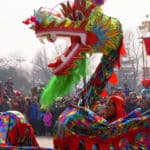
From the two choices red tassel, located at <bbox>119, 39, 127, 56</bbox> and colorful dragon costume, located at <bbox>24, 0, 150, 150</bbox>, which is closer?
colorful dragon costume, located at <bbox>24, 0, 150, 150</bbox>

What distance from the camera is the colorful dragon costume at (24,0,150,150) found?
430cm

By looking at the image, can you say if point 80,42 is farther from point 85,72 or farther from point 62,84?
point 62,84

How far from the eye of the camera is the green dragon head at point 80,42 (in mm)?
4332

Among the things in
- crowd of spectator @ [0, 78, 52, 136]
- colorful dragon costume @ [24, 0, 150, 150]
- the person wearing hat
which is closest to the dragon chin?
colorful dragon costume @ [24, 0, 150, 150]

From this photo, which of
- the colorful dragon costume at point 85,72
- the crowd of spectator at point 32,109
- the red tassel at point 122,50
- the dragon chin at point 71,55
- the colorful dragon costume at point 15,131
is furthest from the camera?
the crowd of spectator at point 32,109

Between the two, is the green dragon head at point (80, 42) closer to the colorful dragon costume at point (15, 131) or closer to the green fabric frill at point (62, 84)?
the green fabric frill at point (62, 84)

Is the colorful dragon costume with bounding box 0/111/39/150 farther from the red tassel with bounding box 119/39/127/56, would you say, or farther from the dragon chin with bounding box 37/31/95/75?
the red tassel with bounding box 119/39/127/56

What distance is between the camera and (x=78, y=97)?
4.71m

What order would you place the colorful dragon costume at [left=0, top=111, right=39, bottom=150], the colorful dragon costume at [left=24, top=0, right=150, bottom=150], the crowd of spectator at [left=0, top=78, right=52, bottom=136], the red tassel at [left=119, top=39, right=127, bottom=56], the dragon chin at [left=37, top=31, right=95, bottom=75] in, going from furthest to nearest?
the crowd of spectator at [left=0, top=78, right=52, bottom=136]
the colorful dragon costume at [left=0, top=111, right=39, bottom=150]
the red tassel at [left=119, top=39, right=127, bottom=56]
the dragon chin at [left=37, top=31, right=95, bottom=75]
the colorful dragon costume at [left=24, top=0, right=150, bottom=150]

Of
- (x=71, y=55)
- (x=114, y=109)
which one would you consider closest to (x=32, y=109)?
(x=114, y=109)

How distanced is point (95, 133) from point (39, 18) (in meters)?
1.08

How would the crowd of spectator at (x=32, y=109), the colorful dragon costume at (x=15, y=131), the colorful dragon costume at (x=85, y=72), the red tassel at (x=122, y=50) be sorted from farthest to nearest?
1. the crowd of spectator at (x=32, y=109)
2. the colorful dragon costume at (x=15, y=131)
3. the red tassel at (x=122, y=50)
4. the colorful dragon costume at (x=85, y=72)

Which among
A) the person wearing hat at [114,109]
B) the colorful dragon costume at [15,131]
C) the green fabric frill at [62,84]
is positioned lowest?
the colorful dragon costume at [15,131]

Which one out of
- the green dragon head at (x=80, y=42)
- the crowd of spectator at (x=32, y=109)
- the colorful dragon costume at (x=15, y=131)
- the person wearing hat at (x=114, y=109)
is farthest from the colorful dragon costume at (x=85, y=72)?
the crowd of spectator at (x=32, y=109)
